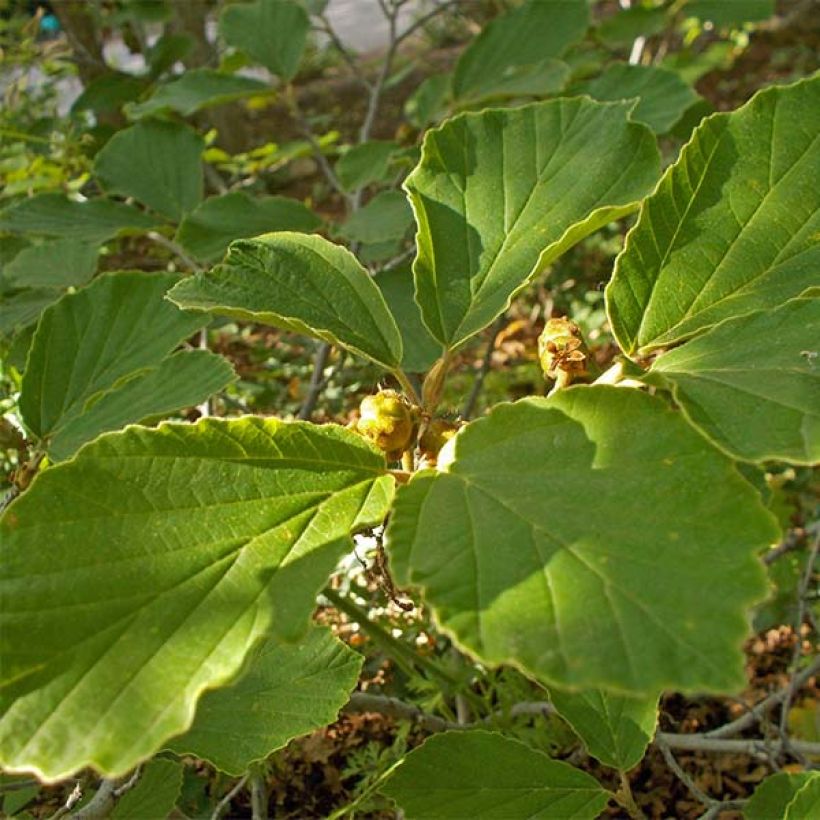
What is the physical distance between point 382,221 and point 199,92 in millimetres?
683

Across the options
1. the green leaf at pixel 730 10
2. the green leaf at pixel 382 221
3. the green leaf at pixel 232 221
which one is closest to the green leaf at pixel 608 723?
the green leaf at pixel 382 221

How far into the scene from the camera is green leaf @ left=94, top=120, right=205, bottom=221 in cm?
184

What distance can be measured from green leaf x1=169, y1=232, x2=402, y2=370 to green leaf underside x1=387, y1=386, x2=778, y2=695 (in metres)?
0.22

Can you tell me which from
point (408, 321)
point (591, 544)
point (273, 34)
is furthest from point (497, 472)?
point (273, 34)

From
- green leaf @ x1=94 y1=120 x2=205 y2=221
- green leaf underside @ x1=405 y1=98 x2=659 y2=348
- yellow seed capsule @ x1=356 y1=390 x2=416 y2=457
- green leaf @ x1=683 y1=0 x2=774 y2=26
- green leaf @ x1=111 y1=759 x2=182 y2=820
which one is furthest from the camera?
green leaf @ x1=683 y1=0 x2=774 y2=26

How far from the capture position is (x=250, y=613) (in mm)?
614

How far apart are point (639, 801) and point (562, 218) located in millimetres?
1342

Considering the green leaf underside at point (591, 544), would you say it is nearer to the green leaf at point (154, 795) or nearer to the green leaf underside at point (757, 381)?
the green leaf underside at point (757, 381)

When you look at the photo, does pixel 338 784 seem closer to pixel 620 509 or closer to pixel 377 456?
pixel 377 456

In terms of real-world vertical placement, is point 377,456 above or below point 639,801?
above

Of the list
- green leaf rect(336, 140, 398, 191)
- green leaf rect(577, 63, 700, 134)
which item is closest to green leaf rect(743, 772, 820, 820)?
green leaf rect(577, 63, 700, 134)

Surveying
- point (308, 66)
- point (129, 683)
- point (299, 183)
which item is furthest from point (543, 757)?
point (308, 66)

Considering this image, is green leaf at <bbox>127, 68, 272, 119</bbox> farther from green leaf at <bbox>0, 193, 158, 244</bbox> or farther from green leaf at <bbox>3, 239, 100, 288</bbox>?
green leaf at <bbox>3, 239, 100, 288</bbox>

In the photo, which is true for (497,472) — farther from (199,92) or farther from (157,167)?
(199,92)
